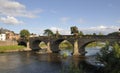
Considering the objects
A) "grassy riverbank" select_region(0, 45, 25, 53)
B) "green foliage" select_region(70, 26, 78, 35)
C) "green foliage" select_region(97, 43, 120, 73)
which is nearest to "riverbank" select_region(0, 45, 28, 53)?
"grassy riverbank" select_region(0, 45, 25, 53)

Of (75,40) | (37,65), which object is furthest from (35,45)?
(37,65)

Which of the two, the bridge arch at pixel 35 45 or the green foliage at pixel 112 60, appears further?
the bridge arch at pixel 35 45

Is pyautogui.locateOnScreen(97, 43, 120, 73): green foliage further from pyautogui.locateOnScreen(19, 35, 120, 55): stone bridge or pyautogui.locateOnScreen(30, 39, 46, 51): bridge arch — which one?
pyautogui.locateOnScreen(30, 39, 46, 51): bridge arch

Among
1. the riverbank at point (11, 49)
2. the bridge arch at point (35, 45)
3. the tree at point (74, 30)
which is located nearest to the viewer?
the tree at point (74, 30)

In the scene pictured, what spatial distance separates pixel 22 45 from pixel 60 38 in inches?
1773

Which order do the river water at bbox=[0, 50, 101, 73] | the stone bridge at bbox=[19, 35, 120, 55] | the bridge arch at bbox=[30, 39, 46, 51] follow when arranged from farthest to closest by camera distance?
the bridge arch at bbox=[30, 39, 46, 51] → the stone bridge at bbox=[19, 35, 120, 55] → the river water at bbox=[0, 50, 101, 73]

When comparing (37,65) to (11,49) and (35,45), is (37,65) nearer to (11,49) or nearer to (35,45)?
(11,49)

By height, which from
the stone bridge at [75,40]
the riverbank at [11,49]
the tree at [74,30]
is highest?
the tree at [74,30]

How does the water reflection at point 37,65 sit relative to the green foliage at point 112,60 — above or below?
below

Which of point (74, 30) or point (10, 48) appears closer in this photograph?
point (74, 30)

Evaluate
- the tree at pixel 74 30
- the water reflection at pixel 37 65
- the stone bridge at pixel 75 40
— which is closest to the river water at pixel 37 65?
the water reflection at pixel 37 65

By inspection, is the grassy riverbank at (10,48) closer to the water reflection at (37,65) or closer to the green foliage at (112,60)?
the water reflection at (37,65)

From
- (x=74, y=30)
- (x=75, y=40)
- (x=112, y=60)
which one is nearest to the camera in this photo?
(x=112, y=60)

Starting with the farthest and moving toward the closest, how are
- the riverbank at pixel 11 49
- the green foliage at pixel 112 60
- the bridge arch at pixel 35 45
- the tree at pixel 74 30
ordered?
the bridge arch at pixel 35 45 → the riverbank at pixel 11 49 → the tree at pixel 74 30 → the green foliage at pixel 112 60
